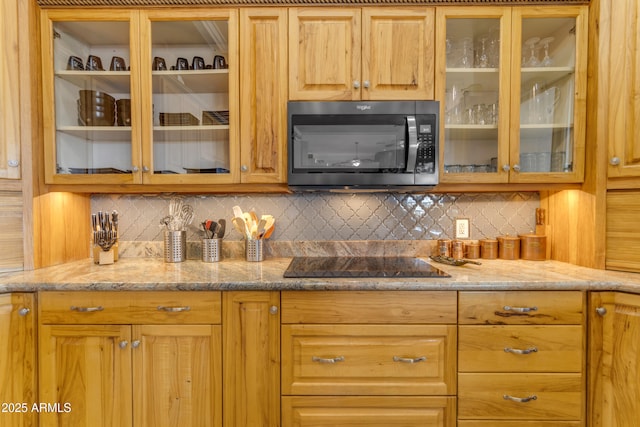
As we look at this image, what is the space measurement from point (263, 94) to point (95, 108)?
0.87m

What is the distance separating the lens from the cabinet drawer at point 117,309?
1.33 metres

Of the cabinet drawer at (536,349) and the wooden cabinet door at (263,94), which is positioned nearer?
the cabinet drawer at (536,349)

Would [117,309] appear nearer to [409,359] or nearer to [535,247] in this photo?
[409,359]

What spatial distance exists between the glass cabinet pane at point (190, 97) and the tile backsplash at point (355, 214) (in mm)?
335

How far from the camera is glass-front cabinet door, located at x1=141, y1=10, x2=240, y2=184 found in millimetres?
1620

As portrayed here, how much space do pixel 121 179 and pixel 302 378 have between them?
4.23 feet

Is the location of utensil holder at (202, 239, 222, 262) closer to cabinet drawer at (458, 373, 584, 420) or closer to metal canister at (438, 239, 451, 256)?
metal canister at (438, 239, 451, 256)

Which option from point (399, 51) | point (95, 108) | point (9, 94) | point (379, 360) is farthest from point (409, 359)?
point (9, 94)

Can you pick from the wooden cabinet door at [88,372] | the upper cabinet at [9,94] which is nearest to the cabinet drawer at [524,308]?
the wooden cabinet door at [88,372]

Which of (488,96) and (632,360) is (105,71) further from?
(632,360)

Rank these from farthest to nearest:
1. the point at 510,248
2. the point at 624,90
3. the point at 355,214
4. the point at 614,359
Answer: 1. the point at 355,214
2. the point at 510,248
3. the point at 624,90
4. the point at 614,359

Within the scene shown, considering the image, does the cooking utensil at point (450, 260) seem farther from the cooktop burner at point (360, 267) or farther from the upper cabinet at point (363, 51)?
the upper cabinet at point (363, 51)

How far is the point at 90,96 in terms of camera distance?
1669 millimetres

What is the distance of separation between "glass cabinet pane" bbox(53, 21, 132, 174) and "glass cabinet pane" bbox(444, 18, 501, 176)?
162 centimetres
